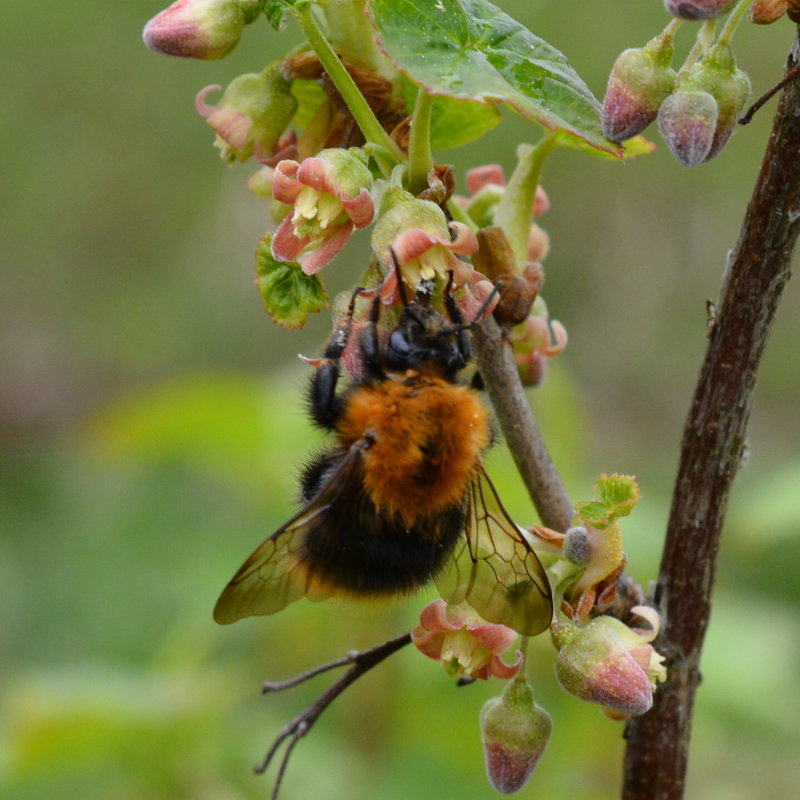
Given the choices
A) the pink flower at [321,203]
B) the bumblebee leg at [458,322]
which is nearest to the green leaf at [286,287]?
the pink flower at [321,203]

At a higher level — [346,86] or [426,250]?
[346,86]

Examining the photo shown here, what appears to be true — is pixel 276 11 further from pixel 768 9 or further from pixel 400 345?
pixel 768 9

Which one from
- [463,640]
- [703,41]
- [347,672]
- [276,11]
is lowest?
[347,672]

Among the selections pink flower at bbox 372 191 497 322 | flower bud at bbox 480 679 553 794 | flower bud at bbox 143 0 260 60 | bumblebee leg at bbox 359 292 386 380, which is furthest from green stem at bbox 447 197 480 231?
flower bud at bbox 480 679 553 794

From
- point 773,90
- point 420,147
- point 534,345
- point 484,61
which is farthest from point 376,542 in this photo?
point 773,90

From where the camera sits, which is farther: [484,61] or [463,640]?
[463,640]

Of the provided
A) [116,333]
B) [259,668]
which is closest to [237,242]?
[116,333]
